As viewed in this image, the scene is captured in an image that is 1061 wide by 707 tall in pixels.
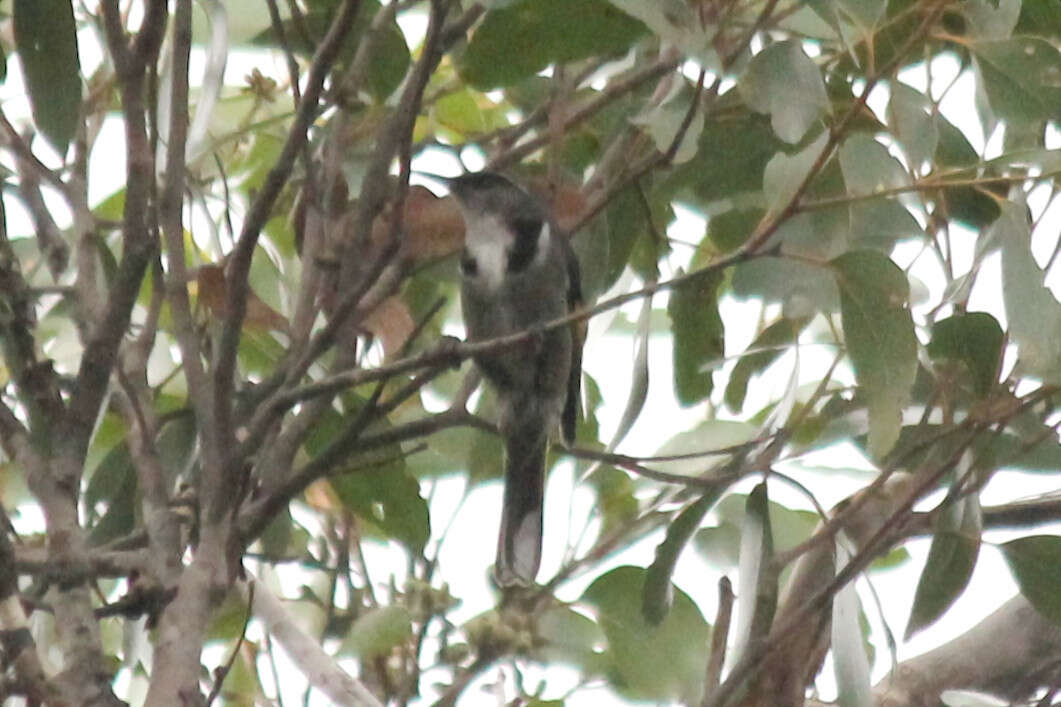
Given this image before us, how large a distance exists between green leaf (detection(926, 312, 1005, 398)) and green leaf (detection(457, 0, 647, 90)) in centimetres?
53

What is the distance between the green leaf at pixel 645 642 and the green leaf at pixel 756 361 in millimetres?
333

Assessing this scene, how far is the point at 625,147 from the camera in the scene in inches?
79.1

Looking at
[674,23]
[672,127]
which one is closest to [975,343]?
[672,127]

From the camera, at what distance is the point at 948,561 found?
195 centimetres

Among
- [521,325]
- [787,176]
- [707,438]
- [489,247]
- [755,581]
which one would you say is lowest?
[755,581]

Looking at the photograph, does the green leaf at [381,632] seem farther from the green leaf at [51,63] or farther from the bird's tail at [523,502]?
the green leaf at [51,63]

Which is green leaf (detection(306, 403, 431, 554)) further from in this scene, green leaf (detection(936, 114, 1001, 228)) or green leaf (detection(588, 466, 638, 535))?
green leaf (detection(936, 114, 1001, 228))

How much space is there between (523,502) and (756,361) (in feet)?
1.77

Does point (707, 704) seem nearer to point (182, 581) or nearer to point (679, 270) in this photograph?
point (182, 581)

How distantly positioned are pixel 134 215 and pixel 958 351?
1.02 m

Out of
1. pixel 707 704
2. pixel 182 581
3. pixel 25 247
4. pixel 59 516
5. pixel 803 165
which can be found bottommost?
pixel 707 704

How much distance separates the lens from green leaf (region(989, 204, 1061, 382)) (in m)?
1.58

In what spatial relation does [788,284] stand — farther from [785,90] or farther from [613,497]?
[613,497]

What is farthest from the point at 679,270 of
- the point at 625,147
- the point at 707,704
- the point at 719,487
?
the point at 707,704
